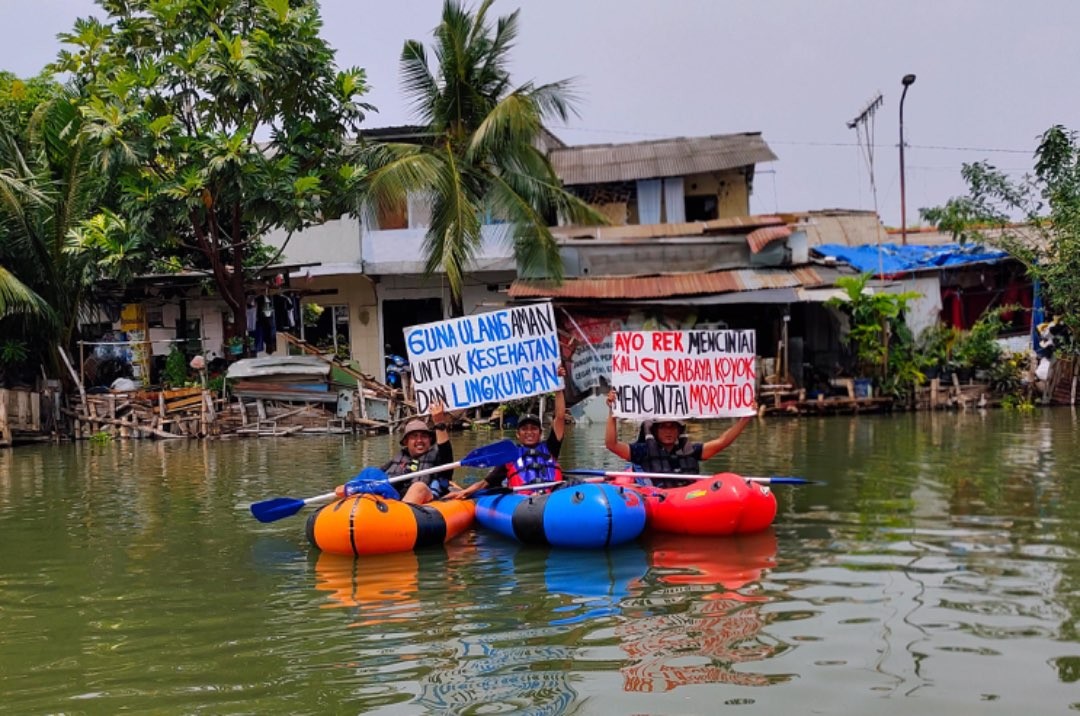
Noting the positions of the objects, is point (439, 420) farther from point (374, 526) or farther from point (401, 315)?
point (401, 315)

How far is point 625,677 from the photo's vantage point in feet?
17.2

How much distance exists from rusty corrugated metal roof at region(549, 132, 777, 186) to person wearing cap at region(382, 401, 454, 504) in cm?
1706

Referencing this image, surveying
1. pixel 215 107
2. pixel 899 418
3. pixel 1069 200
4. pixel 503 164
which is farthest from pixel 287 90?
pixel 1069 200

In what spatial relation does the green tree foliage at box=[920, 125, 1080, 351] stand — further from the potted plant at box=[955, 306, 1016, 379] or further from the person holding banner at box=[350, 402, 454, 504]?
the person holding banner at box=[350, 402, 454, 504]

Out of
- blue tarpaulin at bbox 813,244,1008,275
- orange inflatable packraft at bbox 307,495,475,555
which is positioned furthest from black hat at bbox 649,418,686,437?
blue tarpaulin at bbox 813,244,1008,275

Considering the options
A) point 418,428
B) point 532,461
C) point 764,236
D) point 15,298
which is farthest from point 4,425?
point 764,236

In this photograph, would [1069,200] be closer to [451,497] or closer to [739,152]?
[739,152]

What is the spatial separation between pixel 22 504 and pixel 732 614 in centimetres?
972

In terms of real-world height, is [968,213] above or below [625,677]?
above

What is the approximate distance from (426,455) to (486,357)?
1195 mm

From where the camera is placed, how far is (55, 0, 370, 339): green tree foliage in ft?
62.7

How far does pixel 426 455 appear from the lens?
1036cm

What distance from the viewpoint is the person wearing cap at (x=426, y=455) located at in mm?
10250

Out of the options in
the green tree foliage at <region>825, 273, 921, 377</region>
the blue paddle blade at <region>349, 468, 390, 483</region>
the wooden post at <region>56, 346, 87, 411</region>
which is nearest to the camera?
the blue paddle blade at <region>349, 468, 390, 483</region>
